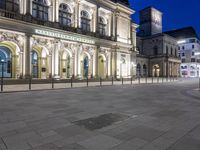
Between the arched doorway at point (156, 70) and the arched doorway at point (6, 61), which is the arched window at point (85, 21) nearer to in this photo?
the arched doorway at point (6, 61)

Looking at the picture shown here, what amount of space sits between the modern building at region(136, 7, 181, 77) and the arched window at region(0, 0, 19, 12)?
38.1m

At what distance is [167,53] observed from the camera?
53062 millimetres

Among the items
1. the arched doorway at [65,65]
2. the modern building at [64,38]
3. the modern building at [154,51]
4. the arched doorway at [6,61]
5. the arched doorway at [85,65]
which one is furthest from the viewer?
the modern building at [154,51]

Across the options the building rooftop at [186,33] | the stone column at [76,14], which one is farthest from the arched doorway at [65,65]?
the building rooftop at [186,33]

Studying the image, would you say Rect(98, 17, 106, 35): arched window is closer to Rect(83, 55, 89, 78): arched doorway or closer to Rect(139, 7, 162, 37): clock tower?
Rect(83, 55, 89, 78): arched doorway

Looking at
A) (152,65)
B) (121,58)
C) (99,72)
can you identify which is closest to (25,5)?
(99,72)

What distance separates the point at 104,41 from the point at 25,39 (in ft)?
43.2

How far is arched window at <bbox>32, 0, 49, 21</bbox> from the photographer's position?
2089 centimetres

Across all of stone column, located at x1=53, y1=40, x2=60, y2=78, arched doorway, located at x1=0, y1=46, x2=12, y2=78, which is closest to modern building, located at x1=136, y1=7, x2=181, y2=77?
stone column, located at x1=53, y1=40, x2=60, y2=78

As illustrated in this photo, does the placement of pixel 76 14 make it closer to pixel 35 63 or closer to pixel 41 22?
pixel 41 22

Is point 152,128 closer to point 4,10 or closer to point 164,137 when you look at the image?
point 164,137

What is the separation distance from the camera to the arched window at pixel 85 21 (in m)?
26.1

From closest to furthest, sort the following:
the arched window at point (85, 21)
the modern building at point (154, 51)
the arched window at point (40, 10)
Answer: the arched window at point (40, 10)
the arched window at point (85, 21)
the modern building at point (154, 51)

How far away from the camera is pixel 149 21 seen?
2296 inches
